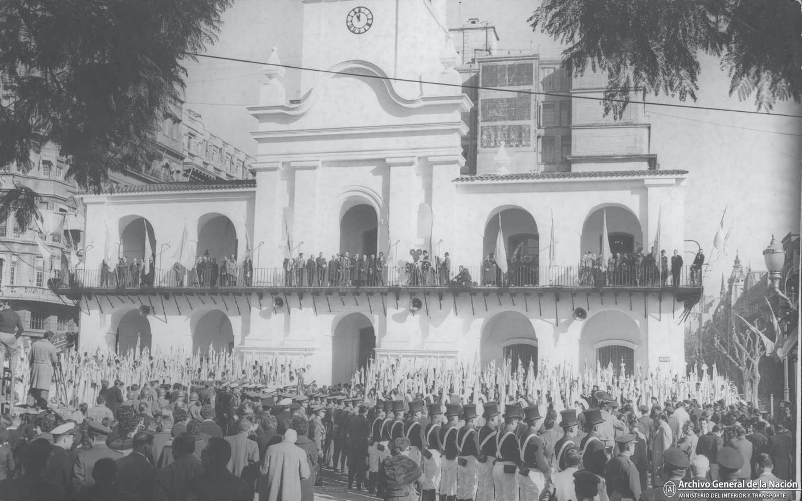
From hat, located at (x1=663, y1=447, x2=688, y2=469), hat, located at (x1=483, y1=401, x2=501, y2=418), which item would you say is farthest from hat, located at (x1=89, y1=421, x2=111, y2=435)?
hat, located at (x1=483, y1=401, x2=501, y2=418)

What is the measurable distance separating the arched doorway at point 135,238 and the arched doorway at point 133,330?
85.4 inches

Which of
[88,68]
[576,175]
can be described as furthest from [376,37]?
[88,68]

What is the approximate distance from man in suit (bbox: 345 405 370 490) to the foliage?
22.1 ft

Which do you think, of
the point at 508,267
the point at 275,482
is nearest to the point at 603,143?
→ the point at 508,267

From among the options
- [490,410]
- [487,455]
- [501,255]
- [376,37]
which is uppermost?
[376,37]

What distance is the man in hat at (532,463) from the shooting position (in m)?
11.7

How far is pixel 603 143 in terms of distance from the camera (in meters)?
46.6

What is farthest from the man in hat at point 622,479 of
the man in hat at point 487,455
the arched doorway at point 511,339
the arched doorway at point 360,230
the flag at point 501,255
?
the arched doorway at point 360,230

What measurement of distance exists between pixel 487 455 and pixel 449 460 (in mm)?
1289

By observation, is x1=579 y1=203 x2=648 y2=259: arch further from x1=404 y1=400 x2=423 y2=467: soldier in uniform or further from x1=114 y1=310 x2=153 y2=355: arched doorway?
x1=404 y1=400 x2=423 y2=467: soldier in uniform

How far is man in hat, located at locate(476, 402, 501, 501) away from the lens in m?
12.8

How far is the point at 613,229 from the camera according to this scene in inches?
1240

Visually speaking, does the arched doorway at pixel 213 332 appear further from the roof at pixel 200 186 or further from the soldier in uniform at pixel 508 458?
the soldier in uniform at pixel 508 458

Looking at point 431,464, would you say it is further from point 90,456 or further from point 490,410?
point 90,456
